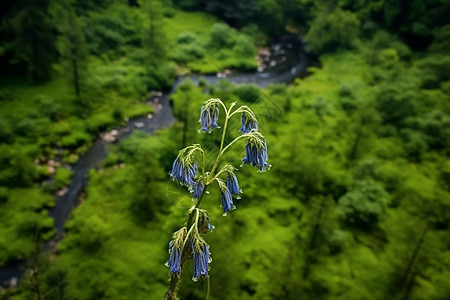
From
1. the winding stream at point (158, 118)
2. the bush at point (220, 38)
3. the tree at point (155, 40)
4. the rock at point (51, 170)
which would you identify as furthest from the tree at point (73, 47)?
the bush at point (220, 38)

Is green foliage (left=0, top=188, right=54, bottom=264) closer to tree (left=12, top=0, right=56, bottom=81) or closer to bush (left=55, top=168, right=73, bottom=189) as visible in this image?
bush (left=55, top=168, right=73, bottom=189)

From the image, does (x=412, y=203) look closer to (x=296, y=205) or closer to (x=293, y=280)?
(x=296, y=205)

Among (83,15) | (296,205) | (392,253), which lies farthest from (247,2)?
(392,253)

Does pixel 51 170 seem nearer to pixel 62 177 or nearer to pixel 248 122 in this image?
pixel 62 177

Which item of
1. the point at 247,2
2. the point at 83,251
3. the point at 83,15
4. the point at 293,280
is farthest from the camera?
the point at 247,2

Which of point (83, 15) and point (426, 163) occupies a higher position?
point (83, 15)

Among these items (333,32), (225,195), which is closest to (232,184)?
(225,195)
